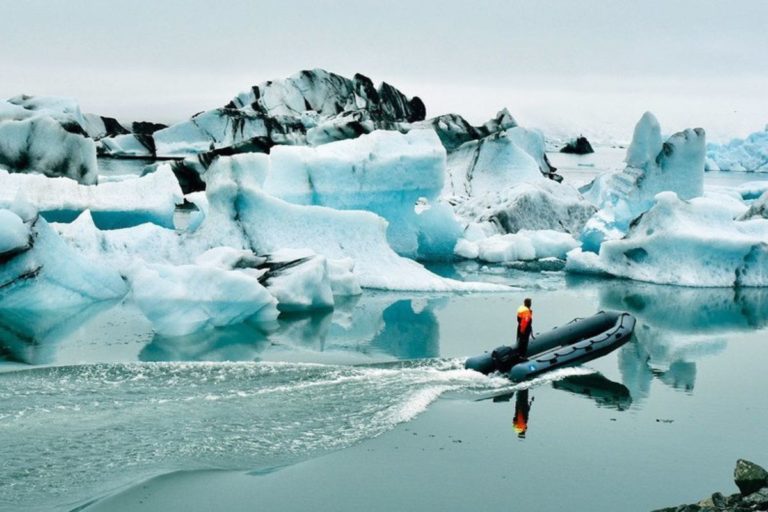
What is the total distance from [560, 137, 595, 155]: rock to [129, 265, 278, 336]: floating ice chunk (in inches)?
2776

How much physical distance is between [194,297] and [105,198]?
760cm

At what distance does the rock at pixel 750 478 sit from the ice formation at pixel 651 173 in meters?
19.0

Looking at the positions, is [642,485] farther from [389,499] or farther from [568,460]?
[389,499]

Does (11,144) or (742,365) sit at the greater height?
(11,144)

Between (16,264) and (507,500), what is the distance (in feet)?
32.4

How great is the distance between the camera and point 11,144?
75.8 ft

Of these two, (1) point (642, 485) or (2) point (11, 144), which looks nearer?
(1) point (642, 485)

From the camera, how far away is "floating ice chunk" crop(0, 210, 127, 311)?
14406 mm

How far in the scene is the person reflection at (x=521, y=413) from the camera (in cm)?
951

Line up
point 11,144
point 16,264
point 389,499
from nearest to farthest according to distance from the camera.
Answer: point 389,499 → point 16,264 → point 11,144

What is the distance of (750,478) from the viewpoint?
6867 millimetres

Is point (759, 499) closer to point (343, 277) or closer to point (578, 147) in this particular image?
point (343, 277)

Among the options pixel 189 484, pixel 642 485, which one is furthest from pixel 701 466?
pixel 189 484

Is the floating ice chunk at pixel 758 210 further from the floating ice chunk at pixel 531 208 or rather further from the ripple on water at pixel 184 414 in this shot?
the ripple on water at pixel 184 414
